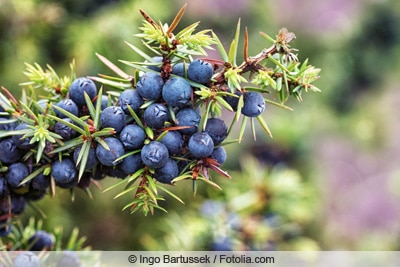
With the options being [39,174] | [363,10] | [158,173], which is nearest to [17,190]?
[39,174]

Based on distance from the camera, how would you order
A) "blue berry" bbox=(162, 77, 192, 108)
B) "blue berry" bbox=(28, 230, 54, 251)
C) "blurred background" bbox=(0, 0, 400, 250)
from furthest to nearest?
"blurred background" bbox=(0, 0, 400, 250) → "blue berry" bbox=(28, 230, 54, 251) → "blue berry" bbox=(162, 77, 192, 108)

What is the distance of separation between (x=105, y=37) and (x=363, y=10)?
2.69ft

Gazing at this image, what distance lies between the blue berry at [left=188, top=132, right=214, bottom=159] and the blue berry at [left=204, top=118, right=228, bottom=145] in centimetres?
2

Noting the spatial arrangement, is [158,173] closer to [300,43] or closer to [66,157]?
[66,157]

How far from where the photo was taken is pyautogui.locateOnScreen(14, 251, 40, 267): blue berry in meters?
0.55

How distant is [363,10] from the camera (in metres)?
1.51

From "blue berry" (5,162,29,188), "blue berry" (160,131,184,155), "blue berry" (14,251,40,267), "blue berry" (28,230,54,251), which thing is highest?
"blue berry" (160,131,184,155)

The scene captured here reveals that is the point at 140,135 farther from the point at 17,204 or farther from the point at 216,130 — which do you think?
Answer: the point at 17,204

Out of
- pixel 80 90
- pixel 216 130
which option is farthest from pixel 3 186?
pixel 216 130

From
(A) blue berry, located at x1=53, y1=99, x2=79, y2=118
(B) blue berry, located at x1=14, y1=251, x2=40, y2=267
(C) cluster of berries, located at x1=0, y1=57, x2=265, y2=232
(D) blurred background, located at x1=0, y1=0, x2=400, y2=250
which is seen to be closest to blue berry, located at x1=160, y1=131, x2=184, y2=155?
(C) cluster of berries, located at x1=0, y1=57, x2=265, y2=232

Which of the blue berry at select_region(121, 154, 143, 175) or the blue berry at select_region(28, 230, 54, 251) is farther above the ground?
the blue berry at select_region(121, 154, 143, 175)

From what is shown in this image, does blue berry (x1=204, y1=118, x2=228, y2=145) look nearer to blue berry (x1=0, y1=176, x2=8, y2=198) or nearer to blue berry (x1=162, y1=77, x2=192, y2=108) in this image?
blue berry (x1=162, y1=77, x2=192, y2=108)

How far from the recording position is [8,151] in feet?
1.67

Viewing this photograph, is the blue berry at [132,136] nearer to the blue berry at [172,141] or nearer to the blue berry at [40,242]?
the blue berry at [172,141]
